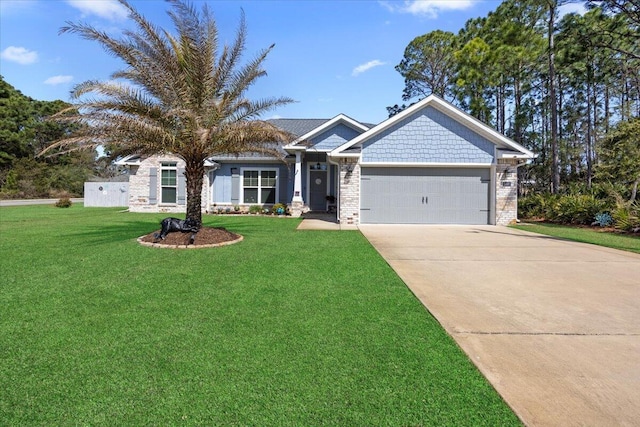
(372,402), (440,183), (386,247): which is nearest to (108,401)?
(372,402)

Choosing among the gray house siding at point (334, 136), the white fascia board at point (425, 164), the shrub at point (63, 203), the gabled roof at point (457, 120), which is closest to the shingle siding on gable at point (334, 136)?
the gray house siding at point (334, 136)

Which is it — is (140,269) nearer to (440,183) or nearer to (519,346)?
(519,346)

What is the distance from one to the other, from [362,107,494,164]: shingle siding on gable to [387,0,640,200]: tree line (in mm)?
8411

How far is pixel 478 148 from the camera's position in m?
13.5

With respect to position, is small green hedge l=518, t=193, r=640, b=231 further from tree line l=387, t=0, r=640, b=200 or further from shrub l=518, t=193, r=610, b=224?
tree line l=387, t=0, r=640, b=200

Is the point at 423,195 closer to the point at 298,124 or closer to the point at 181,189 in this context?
the point at 298,124

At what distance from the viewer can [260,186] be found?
18484 mm

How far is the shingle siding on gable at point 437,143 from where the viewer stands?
13531 millimetres

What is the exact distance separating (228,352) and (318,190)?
1559cm

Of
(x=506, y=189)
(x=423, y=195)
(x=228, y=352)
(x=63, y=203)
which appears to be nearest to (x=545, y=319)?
(x=228, y=352)

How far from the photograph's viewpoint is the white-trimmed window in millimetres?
18469

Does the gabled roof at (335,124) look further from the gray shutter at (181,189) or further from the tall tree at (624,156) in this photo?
the tall tree at (624,156)

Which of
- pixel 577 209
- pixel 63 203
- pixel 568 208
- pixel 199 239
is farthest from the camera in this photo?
pixel 63 203

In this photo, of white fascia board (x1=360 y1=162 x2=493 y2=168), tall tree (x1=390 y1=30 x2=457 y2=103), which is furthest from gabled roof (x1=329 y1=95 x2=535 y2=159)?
tall tree (x1=390 y1=30 x2=457 y2=103)
